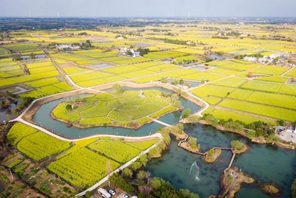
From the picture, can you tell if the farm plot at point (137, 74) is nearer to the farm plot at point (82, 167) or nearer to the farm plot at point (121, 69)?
the farm plot at point (121, 69)

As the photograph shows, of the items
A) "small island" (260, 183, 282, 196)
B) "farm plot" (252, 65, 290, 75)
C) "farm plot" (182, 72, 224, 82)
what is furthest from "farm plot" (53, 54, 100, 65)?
"small island" (260, 183, 282, 196)

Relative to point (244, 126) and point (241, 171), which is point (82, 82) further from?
point (241, 171)

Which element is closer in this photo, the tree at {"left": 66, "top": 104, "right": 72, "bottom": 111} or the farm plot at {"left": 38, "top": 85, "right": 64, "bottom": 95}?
the tree at {"left": 66, "top": 104, "right": 72, "bottom": 111}

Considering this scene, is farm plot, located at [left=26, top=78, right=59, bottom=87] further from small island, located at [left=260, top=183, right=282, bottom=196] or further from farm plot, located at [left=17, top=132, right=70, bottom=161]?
small island, located at [left=260, top=183, right=282, bottom=196]

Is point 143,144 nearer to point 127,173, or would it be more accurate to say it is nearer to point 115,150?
point 115,150

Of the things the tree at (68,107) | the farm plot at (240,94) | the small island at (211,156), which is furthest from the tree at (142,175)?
the farm plot at (240,94)

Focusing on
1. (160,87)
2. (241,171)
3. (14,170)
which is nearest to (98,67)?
(160,87)
